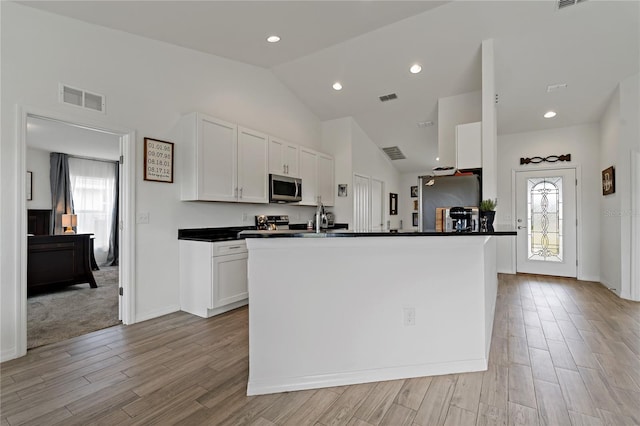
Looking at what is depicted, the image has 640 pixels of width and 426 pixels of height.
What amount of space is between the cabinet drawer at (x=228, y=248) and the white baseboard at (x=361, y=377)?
68.0 inches

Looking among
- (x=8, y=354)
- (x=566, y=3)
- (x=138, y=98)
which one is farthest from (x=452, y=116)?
(x=8, y=354)

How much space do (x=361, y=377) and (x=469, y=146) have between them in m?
3.01

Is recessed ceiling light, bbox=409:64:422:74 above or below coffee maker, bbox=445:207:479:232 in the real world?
above

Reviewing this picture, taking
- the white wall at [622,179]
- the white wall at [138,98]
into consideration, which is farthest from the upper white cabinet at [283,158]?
the white wall at [622,179]

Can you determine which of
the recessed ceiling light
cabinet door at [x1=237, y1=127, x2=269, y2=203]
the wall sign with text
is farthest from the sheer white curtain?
the recessed ceiling light

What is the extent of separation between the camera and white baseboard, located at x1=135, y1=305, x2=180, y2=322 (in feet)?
10.5

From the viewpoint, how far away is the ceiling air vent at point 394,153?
265 inches

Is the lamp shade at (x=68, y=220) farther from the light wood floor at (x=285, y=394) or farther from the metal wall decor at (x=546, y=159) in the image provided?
the metal wall decor at (x=546, y=159)

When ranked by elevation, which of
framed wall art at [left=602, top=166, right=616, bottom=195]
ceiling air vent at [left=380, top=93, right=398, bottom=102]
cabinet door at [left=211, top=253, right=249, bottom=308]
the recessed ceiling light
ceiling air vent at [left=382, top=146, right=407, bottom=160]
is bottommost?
cabinet door at [left=211, top=253, right=249, bottom=308]

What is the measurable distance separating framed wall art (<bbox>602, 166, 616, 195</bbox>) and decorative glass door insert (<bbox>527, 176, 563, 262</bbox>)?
70 centimetres

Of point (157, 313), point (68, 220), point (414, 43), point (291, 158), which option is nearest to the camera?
point (157, 313)

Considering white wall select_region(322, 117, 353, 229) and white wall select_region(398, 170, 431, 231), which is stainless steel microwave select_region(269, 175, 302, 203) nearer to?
white wall select_region(322, 117, 353, 229)

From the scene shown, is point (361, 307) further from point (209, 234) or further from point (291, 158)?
point (291, 158)

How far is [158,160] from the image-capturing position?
3365 mm
